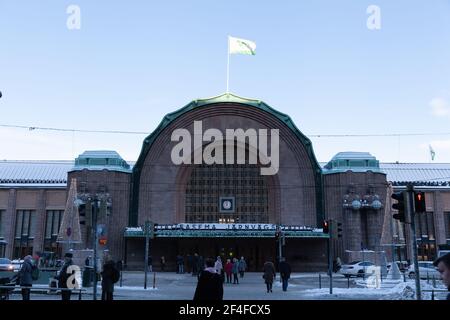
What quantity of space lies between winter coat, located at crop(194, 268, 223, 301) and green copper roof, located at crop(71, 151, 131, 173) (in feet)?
134

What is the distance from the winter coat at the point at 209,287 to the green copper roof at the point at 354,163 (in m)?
41.3

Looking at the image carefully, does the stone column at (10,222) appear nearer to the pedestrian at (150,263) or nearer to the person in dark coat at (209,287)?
the pedestrian at (150,263)

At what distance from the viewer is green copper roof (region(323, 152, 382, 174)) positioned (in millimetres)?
46656

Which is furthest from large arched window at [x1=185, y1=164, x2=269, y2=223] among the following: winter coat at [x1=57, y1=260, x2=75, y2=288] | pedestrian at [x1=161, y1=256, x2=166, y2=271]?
winter coat at [x1=57, y1=260, x2=75, y2=288]

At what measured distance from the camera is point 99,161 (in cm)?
4694

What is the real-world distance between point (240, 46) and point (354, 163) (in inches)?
645

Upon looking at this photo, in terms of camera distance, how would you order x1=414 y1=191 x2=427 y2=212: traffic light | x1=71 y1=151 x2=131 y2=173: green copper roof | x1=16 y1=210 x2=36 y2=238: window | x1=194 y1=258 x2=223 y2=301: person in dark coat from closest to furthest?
1. x1=194 y1=258 x2=223 y2=301: person in dark coat
2. x1=414 y1=191 x2=427 y2=212: traffic light
3. x1=71 y1=151 x2=131 y2=173: green copper roof
4. x1=16 y1=210 x2=36 y2=238: window

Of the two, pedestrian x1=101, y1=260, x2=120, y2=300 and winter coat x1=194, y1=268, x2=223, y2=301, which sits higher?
winter coat x1=194, y1=268, x2=223, y2=301

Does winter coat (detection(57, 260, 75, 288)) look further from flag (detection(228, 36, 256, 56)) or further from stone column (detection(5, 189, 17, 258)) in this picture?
stone column (detection(5, 189, 17, 258))

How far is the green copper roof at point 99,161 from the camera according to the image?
46.5m

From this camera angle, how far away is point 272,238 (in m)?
44.7

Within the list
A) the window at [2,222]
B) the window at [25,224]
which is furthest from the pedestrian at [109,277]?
the window at [2,222]

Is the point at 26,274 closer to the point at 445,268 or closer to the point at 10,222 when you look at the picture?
the point at 445,268
